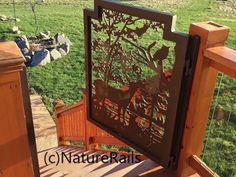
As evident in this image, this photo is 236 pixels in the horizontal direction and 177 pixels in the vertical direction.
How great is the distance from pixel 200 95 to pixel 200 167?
820 millimetres

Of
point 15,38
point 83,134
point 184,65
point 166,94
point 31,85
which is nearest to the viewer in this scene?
point 184,65

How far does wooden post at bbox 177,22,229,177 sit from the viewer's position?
10.1ft

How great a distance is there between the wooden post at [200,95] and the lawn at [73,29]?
3.61 feet

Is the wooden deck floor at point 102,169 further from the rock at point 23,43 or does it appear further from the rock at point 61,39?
the rock at point 61,39

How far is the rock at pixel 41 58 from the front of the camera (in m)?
11.4

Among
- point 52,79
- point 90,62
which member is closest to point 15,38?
point 52,79

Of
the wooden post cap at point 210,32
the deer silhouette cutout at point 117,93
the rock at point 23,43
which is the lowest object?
the rock at point 23,43

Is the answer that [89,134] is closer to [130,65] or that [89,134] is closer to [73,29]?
[130,65]

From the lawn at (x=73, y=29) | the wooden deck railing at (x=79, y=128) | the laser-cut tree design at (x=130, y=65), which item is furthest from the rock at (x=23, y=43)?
the laser-cut tree design at (x=130, y=65)

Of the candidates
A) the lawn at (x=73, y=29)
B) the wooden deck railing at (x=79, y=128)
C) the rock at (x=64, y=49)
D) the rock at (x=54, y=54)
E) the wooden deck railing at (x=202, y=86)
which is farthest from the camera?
the rock at (x=64, y=49)

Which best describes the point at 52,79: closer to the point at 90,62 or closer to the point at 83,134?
the point at 83,134

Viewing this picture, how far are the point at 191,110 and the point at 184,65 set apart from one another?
0.47 meters

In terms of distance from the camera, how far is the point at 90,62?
439 centimetres

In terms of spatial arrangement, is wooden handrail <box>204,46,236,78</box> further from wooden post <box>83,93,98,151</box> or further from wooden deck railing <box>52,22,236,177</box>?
wooden post <box>83,93,98,151</box>
